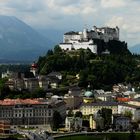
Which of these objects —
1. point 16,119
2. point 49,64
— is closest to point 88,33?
point 49,64

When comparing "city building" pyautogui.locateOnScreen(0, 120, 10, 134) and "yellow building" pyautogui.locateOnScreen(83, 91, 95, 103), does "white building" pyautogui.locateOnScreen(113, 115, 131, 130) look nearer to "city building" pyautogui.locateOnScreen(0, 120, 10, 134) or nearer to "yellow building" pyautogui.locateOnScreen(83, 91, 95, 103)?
"yellow building" pyautogui.locateOnScreen(83, 91, 95, 103)

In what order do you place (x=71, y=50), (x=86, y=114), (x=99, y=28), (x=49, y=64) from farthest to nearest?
(x=99, y=28) → (x=71, y=50) → (x=49, y=64) → (x=86, y=114)

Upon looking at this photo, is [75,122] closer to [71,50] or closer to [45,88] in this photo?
[45,88]

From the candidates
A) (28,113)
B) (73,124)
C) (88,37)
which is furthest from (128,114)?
(88,37)

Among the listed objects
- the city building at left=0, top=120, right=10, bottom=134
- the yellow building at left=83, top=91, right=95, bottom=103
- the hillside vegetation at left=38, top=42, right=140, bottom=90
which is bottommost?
the city building at left=0, top=120, right=10, bottom=134

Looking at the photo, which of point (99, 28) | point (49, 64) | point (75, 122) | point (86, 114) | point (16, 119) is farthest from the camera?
point (99, 28)

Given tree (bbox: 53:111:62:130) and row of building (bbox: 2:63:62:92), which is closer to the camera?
tree (bbox: 53:111:62:130)

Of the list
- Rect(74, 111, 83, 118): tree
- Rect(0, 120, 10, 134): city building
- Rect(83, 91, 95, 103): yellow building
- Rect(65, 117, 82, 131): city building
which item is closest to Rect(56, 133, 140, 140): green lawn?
Rect(65, 117, 82, 131): city building

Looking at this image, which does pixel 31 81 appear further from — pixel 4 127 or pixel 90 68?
pixel 4 127
